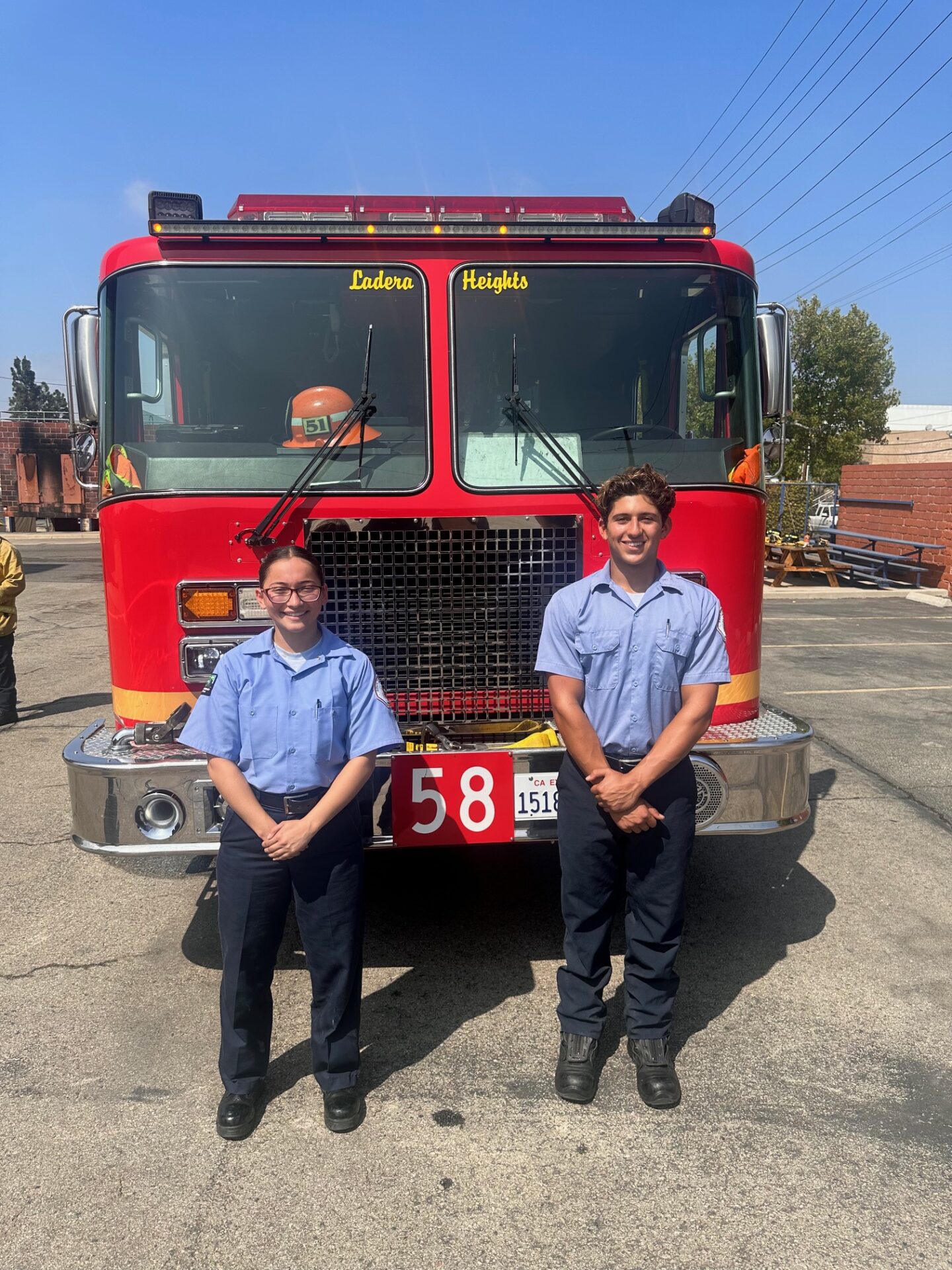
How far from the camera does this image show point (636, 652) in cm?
285

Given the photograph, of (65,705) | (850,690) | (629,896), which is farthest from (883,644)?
(629,896)

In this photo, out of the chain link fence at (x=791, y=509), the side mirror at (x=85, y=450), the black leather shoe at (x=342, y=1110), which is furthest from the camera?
the chain link fence at (x=791, y=509)

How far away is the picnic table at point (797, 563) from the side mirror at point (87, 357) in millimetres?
14927

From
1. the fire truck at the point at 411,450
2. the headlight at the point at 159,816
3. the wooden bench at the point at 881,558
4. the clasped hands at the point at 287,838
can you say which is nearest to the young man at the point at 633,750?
the fire truck at the point at 411,450

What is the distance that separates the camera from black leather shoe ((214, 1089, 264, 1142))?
2727 millimetres

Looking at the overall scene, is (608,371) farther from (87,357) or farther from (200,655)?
(87,357)

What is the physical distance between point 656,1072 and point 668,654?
4.02ft

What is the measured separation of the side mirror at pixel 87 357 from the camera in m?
3.84

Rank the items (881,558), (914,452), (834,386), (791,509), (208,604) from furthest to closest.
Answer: (914,452) < (834,386) < (791,509) < (881,558) < (208,604)

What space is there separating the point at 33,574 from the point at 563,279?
64.8ft

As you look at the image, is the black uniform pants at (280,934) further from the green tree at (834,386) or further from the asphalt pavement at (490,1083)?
the green tree at (834,386)

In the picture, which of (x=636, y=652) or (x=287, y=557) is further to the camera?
(x=636, y=652)

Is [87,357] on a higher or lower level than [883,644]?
higher

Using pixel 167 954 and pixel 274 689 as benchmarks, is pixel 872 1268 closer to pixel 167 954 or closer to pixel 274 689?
pixel 274 689
